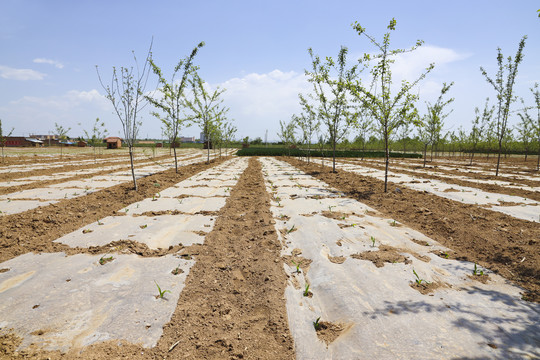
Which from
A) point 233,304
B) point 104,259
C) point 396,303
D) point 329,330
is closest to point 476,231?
point 396,303

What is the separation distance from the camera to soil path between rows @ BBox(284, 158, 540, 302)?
3.52 m

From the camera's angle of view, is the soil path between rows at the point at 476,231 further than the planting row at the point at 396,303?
Yes

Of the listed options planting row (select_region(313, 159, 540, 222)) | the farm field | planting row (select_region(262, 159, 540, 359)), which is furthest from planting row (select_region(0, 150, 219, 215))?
planting row (select_region(313, 159, 540, 222))

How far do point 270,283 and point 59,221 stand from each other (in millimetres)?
5219

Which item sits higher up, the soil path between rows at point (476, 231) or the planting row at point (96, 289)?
the soil path between rows at point (476, 231)

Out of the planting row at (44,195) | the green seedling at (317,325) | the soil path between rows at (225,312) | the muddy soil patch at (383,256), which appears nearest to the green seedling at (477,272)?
the muddy soil patch at (383,256)

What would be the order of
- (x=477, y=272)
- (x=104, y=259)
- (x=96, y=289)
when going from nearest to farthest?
(x=96, y=289) < (x=477, y=272) < (x=104, y=259)

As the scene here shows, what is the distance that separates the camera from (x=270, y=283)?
10.5 ft

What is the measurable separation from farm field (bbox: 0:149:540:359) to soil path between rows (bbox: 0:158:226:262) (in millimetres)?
40

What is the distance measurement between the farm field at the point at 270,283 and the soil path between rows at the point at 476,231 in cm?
3

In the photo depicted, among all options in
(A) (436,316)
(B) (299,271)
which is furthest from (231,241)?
(A) (436,316)

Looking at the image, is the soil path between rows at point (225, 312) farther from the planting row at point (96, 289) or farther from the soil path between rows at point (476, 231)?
the soil path between rows at point (476, 231)

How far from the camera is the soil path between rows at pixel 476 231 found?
3.52 m

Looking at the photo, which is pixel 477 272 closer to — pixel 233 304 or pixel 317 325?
Result: pixel 317 325
